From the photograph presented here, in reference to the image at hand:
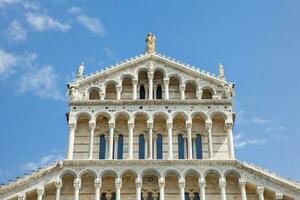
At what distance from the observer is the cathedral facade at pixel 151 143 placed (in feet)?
81.6

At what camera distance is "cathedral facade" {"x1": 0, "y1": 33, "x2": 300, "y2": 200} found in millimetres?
24859

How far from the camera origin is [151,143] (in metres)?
26.2

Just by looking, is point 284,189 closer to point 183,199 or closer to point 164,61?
point 183,199

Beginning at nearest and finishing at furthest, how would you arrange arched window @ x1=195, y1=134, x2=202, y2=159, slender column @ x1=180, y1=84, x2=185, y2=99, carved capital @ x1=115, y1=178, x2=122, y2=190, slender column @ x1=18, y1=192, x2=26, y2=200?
slender column @ x1=18, y1=192, x2=26, y2=200 < carved capital @ x1=115, y1=178, x2=122, y2=190 < arched window @ x1=195, y1=134, x2=202, y2=159 < slender column @ x1=180, y1=84, x2=185, y2=99

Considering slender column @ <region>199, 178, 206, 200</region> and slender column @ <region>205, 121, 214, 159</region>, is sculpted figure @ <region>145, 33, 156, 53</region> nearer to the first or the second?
slender column @ <region>205, 121, 214, 159</region>

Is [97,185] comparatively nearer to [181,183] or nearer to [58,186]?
[58,186]

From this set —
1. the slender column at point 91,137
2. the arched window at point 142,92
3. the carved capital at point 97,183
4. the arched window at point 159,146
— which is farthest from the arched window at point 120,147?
the arched window at point 142,92

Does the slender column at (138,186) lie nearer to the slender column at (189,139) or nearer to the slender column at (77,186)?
the slender column at (77,186)

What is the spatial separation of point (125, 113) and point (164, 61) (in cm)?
340

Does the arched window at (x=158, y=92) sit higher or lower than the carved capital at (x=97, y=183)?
higher

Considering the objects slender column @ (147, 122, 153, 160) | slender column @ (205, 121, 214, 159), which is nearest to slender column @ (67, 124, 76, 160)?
slender column @ (147, 122, 153, 160)

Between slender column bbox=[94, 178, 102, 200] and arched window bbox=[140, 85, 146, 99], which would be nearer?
slender column bbox=[94, 178, 102, 200]

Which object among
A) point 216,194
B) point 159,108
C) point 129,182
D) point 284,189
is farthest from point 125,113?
point 284,189

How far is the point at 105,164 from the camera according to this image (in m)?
25.3
